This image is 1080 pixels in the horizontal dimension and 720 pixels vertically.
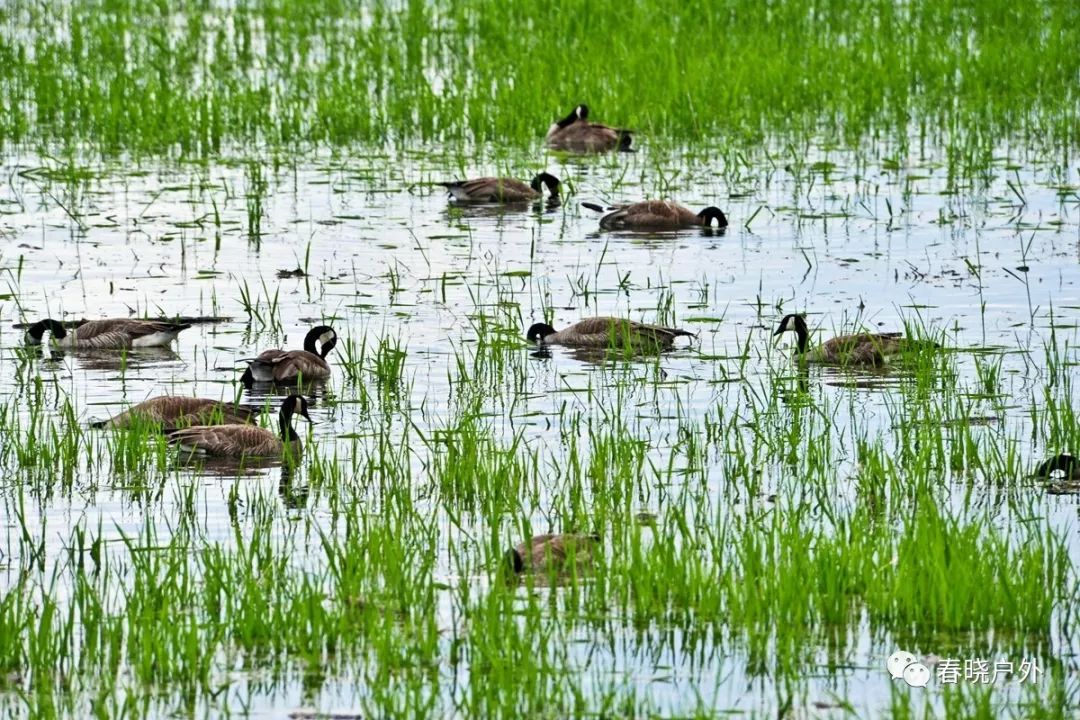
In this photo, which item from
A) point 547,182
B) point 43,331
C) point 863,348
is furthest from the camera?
point 547,182

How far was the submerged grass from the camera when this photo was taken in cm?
2158

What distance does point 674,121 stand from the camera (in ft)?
72.7

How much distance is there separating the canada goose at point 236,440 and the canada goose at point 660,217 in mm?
7409

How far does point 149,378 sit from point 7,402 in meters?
1.91

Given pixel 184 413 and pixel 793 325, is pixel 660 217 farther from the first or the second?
pixel 184 413

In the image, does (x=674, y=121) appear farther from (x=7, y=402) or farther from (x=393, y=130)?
(x=7, y=402)

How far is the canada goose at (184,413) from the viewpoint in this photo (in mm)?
10859

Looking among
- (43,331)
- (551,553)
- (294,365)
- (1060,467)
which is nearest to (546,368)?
(294,365)

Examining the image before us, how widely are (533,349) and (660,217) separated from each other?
14.5 ft

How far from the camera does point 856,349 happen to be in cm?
1264

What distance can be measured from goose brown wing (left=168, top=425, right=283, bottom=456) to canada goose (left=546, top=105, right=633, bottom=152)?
11014mm

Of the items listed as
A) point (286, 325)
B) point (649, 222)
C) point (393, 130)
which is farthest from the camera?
point (393, 130)

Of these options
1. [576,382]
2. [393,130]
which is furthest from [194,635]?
[393,130]

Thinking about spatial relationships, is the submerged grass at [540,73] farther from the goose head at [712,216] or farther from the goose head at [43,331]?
the goose head at [43,331]
